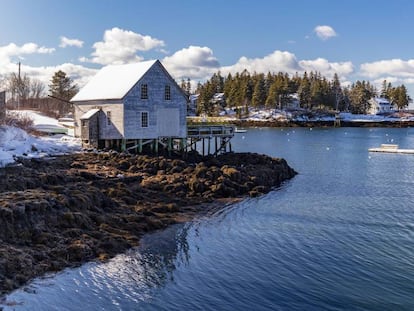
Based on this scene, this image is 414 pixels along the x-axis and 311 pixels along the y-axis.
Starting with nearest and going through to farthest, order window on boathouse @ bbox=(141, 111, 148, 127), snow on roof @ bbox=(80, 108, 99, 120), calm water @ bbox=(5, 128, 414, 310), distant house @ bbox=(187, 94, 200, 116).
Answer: calm water @ bbox=(5, 128, 414, 310) → snow on roof @ bbox=(80, 108, 99, 120) → window on boathouse @ bbox=(141, 111, 148, 127) → distant house @ bbox=(187, 94, 200, 116)

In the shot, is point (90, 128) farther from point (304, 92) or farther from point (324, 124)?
point (304, 92)

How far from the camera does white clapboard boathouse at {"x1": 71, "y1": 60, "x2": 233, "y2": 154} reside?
35031 millimetres

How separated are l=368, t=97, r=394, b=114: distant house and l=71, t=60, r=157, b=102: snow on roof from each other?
13243cm

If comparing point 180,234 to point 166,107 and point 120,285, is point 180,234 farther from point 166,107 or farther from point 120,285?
point 166,107

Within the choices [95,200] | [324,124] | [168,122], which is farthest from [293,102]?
[95,200]

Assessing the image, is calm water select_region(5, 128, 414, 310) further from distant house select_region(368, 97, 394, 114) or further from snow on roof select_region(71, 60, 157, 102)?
distant house select_region(368, 97, 394, 114)

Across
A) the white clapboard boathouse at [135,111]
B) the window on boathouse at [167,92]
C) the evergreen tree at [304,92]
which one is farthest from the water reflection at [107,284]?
the evergreen tree at [304,92]

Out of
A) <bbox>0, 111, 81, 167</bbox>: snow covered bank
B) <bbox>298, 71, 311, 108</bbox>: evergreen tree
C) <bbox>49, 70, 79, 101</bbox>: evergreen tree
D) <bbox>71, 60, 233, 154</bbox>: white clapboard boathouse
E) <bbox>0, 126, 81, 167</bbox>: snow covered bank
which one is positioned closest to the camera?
<bbox>0, 111, 81, 167</bbox>: snow covered bank

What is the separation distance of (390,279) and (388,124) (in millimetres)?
128640

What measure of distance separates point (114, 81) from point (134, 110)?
13.4 ft

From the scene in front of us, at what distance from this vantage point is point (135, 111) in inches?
1388

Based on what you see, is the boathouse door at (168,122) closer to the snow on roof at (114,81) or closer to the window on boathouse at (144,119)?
the window on boathouse at (144,119)

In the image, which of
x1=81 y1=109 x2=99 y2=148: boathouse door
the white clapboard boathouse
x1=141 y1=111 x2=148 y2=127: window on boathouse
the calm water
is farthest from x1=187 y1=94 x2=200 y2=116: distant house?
the calm water

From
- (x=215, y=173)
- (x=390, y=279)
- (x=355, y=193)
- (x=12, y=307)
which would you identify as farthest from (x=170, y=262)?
(x=355, y=193)
